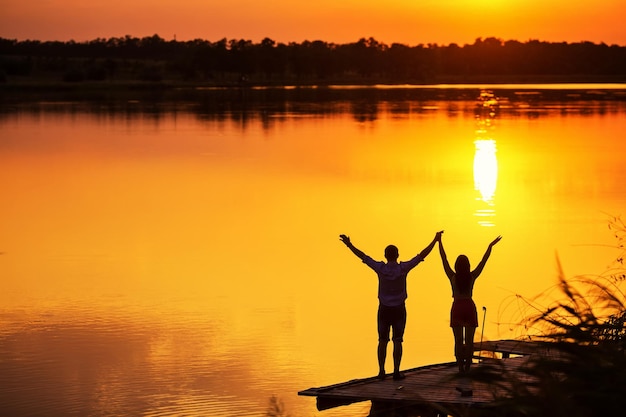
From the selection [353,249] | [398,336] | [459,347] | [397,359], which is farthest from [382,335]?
[353,249]

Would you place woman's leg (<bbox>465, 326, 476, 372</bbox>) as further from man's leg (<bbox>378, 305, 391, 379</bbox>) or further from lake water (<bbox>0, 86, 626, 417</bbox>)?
lake water (<bbox>0, 86, 626, 417</bbox>)

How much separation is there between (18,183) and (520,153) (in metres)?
23.0

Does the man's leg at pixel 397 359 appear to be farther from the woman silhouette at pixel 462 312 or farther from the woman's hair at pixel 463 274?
the woman's hair at pixel 463 274

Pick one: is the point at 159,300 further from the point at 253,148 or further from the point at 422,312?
the point at 253,148

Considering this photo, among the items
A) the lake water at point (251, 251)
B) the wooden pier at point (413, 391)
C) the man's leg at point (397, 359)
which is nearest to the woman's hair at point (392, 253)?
the man's leg at point (397, 359)

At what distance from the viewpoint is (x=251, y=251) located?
26453mm

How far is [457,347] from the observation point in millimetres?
13195

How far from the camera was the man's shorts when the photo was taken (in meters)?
13.3

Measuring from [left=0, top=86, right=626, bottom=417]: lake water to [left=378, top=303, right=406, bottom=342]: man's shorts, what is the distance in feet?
4.98

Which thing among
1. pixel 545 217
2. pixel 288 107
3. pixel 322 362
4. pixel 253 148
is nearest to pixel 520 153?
pixel 253 148

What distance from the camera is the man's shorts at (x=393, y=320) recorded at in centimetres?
1328

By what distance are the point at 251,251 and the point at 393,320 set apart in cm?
1333

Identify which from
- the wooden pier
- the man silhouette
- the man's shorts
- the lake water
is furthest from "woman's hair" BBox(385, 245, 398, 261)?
the lake water

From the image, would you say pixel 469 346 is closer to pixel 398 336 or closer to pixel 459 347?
pixel 459 347
